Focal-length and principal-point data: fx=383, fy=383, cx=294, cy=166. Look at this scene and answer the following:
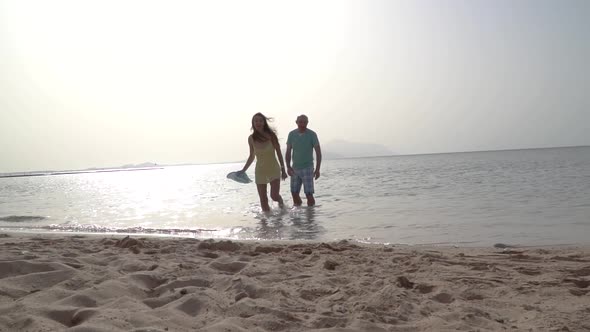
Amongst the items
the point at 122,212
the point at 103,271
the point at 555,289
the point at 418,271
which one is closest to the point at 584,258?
the point at 555,289

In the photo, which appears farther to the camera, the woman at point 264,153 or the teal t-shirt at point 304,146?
the teal t-shirt at point 304,146

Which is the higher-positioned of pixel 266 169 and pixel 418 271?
pixel 266 169

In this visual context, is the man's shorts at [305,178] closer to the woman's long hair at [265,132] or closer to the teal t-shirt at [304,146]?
the teal t-shirt at [304,146]

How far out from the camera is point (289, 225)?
638 cm

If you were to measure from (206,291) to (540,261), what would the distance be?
2.96m

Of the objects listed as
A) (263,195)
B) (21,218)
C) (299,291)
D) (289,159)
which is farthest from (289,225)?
(21,218)

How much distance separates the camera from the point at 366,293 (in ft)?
8.38

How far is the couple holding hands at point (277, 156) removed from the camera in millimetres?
7496

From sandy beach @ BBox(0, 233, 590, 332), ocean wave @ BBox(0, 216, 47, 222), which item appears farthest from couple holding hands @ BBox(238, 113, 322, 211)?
ocean wave @ BBox(0, 216, 47, 222)

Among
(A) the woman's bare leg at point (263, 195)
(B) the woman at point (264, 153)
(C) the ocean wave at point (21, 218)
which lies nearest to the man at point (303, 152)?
(B) the woman at point (264, 153)

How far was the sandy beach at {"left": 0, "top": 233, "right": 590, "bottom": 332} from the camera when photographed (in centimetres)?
206

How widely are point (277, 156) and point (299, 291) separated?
18.2ft

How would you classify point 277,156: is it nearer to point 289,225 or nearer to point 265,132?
point 265,132

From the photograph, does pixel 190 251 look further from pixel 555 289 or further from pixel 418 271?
pixel 555 289
